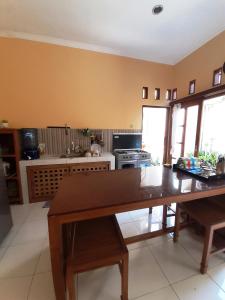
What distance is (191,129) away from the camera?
10.9 ft

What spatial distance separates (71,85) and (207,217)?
306 centimetres

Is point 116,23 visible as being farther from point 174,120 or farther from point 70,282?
point 70,282

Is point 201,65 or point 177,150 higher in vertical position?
point 201,65

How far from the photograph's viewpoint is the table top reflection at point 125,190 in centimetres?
102

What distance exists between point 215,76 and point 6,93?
12.4 ft

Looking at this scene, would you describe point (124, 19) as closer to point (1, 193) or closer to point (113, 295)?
point (1, 193)

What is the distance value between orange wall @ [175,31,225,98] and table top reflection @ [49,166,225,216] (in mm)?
2212

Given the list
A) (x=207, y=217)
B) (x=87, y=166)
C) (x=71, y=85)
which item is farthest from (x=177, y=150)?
(x=71, y=85)

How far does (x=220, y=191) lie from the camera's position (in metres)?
1.31

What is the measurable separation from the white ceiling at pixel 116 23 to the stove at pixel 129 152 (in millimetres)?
1842

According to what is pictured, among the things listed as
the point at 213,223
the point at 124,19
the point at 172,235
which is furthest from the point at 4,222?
the point at 124,19

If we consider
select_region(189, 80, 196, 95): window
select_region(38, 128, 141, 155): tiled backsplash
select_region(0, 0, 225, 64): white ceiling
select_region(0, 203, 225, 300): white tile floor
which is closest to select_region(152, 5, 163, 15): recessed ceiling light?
select_region(0, 0, 225, 64): white ceiling

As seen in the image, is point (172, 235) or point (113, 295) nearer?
point (113, 295)

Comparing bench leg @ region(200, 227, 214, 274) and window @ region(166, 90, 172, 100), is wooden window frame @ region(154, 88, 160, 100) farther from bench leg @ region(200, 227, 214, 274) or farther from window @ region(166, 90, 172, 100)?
bench leg @ region(200, 227, 214, 274)
